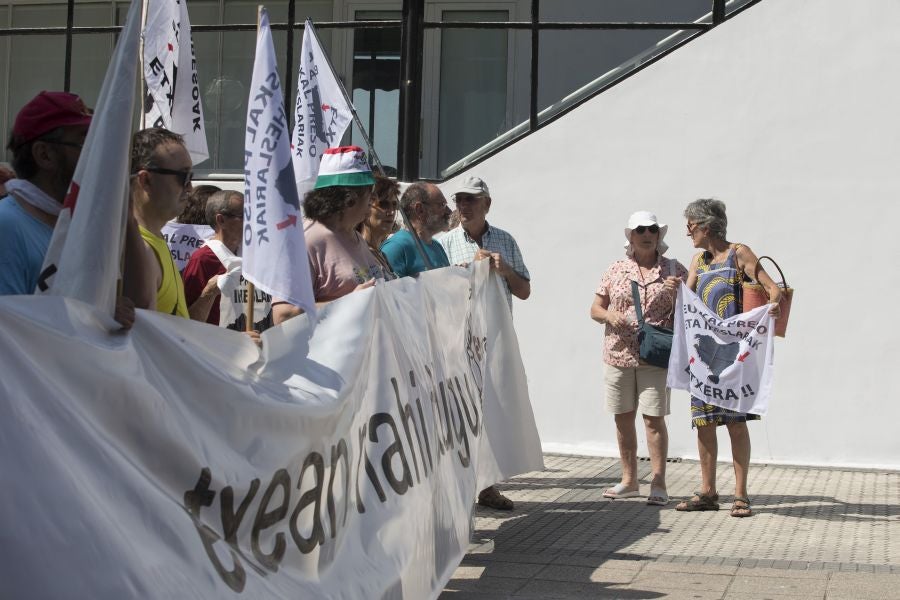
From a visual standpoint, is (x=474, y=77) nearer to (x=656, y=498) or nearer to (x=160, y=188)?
(x=656, y=498)

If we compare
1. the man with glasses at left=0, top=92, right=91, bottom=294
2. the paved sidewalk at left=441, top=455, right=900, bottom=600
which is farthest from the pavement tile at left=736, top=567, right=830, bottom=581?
the man with glasses at left=0, top=92, right=91, bottom=294

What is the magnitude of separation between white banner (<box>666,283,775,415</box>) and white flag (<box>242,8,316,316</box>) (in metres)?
4.55

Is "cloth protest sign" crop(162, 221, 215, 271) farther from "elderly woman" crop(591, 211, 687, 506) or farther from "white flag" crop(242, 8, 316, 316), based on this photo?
"white flag" crop(242, 8, 316, 316)

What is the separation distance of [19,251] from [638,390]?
19.3ft

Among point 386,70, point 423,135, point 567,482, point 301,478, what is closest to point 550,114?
point 423,135

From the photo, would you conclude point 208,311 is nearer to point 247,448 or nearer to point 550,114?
point 247,448

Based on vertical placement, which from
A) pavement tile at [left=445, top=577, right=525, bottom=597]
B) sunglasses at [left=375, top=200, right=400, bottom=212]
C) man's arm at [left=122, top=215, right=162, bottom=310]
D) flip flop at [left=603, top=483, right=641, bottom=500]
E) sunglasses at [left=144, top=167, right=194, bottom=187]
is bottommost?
pavement tile at [left=445, top=577, right=525, bottom=597]

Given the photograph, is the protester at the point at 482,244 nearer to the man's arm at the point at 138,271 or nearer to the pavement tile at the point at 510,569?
the pavement tile at the point at 510,569

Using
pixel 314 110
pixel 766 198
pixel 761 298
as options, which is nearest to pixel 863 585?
pixel 761 298

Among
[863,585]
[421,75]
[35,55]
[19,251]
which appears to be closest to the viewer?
[19,251]

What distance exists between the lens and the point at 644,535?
7395 mm

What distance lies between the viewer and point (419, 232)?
7.45m

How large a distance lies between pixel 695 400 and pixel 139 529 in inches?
238

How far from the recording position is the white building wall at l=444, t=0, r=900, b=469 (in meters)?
10.6
